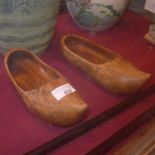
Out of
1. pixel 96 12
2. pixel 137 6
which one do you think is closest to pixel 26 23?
pixel 96 12

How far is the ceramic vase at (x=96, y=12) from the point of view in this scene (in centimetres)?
69

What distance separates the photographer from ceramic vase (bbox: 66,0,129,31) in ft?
2.26

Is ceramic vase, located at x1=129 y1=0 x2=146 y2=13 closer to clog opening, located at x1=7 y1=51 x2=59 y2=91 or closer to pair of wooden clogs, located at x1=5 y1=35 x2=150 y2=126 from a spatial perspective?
pair of wooden clogs, located at x1=5 y1=35 x2=150 y2=126

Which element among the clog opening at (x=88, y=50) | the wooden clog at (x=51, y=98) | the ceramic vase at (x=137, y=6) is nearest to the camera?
the wooden clog at (x=51, y=98)

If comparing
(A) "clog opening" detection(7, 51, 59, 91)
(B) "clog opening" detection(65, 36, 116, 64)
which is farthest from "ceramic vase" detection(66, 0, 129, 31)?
(A) "clog opening" detection(7, 51, 59, 91)

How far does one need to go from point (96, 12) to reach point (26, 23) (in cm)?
20

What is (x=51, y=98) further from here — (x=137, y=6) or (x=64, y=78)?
(x=137, y=6)

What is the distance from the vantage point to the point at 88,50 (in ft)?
2.14

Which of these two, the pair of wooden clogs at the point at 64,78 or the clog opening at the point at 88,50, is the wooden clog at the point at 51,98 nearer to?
the pair of wooden clogs at the point at 64,78

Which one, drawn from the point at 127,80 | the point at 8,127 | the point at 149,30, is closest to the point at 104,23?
the point at 149,30

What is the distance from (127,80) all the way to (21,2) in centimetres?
23

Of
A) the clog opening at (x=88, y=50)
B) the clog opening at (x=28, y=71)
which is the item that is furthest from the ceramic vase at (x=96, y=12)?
the clog opening at (x=28, y=71)

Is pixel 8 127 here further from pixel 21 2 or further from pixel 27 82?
pixel 21 2

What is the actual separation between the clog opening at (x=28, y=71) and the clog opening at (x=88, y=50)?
0.32 feet
